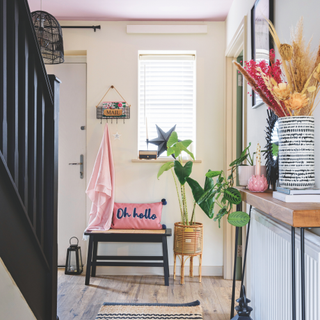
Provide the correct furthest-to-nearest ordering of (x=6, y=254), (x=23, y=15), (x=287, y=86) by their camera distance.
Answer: (x=23, y=15) → (x=6, y=254) → (x=287, y=86)

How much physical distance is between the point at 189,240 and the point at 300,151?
6.16ft

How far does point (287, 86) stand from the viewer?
1.08m

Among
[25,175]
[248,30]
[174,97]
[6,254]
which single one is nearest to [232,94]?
[174,97]

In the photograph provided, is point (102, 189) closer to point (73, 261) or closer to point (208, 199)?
point (73, 261)

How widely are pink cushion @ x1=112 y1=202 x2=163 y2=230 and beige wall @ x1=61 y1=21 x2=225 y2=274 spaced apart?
12 centimetres

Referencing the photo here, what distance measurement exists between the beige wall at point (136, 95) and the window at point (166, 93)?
0.38ft

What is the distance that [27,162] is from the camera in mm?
1452

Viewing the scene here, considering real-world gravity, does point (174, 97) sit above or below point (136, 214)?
above

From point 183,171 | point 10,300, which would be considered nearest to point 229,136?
point 183,171

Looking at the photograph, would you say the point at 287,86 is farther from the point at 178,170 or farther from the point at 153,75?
the point at 153,75

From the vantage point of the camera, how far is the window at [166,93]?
321cm

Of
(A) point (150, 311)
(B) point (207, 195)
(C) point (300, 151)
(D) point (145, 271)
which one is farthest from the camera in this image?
(D) point (145, 271)

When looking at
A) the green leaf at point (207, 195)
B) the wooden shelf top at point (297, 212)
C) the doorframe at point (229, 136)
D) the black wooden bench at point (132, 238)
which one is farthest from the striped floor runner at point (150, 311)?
the wooden shelf top at point (297, 212)

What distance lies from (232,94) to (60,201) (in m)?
2.08
